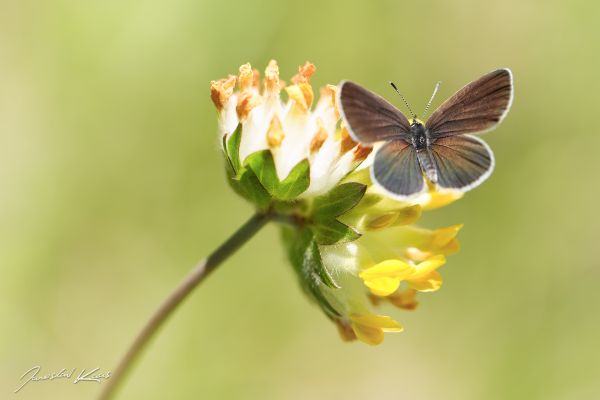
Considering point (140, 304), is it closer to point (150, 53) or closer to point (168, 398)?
point (168, 398)

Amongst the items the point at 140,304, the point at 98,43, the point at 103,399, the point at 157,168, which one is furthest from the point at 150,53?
the point at 103,399

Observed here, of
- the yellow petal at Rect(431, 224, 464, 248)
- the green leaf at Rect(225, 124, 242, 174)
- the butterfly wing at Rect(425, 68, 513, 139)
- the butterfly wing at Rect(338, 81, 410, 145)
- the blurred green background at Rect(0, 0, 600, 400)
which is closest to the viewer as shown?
the butterfly wing at Rect(338, 81, 410, 145)

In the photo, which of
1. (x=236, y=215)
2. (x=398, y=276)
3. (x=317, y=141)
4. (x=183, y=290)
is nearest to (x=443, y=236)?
(x=398, y=276)

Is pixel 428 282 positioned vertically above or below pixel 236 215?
below

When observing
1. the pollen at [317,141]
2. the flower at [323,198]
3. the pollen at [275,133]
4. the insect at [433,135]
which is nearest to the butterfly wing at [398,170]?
the insect at [433,135]

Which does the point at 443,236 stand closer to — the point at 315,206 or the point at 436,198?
the point at 436,198

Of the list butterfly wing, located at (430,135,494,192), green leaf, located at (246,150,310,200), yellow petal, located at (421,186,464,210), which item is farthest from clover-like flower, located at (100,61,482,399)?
butterfly wing, located at (430,135,494,192)

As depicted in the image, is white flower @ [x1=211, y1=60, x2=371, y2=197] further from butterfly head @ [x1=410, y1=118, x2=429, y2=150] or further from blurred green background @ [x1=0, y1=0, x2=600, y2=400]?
blurred green background @ [x1=0, y1=0, x2=600, y2=400]
